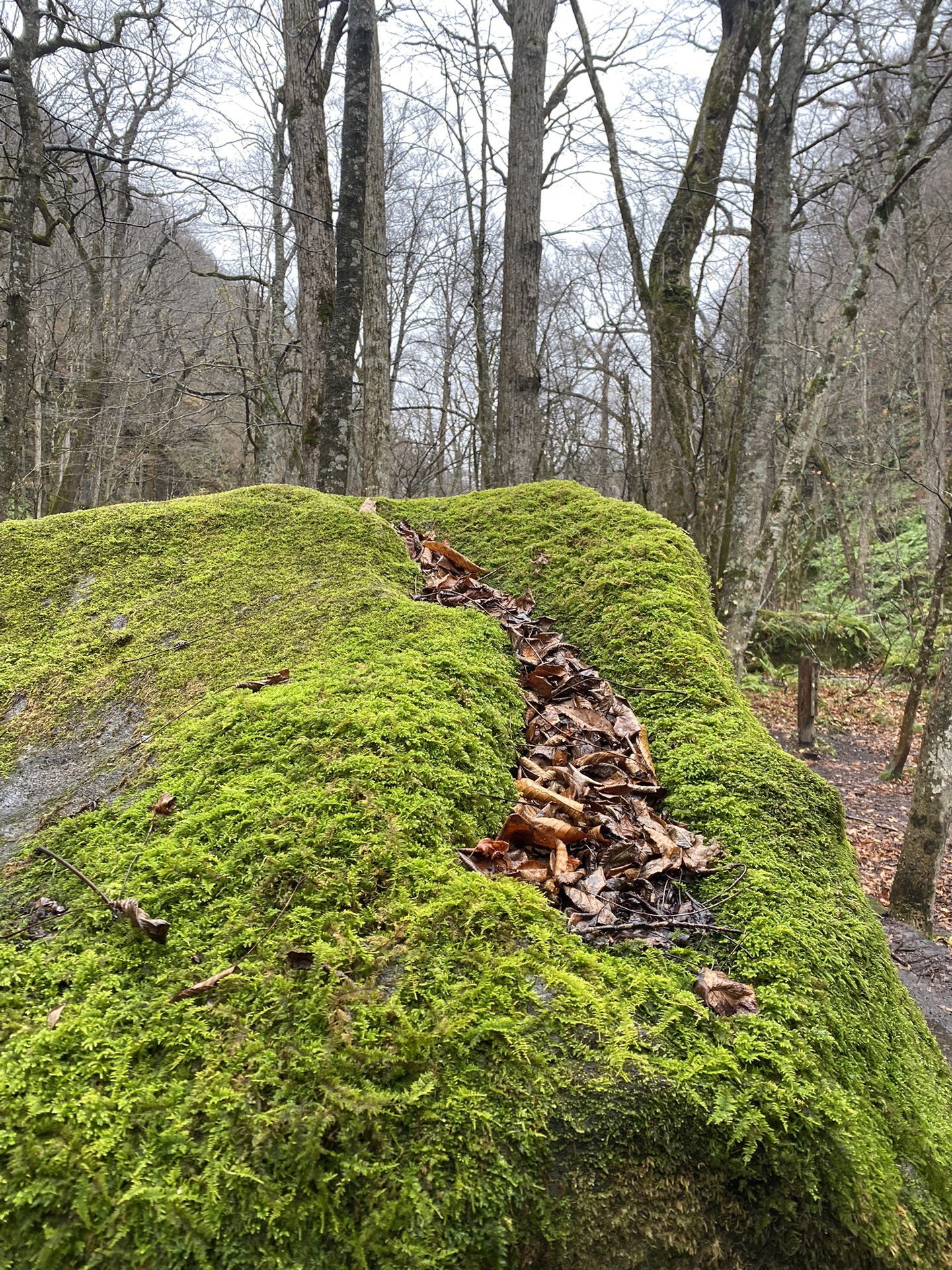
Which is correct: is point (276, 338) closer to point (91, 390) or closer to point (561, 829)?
point (91, 390)

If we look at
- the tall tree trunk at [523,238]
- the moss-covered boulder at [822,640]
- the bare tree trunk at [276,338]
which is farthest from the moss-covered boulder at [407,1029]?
the moss-covered boulder at [822,640]

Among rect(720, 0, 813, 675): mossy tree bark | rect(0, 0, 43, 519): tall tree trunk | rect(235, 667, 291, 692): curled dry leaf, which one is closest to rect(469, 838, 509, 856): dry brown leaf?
rect(235, 667, 291, 692): curled dry leaf

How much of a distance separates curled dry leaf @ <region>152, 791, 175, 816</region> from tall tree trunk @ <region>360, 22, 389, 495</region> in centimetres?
771

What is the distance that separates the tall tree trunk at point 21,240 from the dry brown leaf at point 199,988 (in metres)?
8.03

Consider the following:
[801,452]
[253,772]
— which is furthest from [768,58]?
[253,772]

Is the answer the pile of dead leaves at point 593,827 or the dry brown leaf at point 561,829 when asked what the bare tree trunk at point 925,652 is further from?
the dry brown leaf at point 561,829

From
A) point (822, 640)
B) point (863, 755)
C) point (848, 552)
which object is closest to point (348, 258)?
point (863, 755)

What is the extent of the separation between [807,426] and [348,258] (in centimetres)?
575

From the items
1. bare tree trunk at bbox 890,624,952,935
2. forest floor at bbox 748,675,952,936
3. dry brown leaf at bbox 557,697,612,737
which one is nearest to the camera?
dry brown leaf at bbox 557,697,612,737

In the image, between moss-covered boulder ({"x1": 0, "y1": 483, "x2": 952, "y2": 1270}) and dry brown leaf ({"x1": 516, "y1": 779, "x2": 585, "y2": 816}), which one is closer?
moss-covered boulder ({"x1": 0, "y1": 483, "x2": 952, "y2": 1270})

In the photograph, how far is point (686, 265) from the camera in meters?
9.14

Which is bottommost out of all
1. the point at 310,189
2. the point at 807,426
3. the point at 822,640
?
the point at 822,640

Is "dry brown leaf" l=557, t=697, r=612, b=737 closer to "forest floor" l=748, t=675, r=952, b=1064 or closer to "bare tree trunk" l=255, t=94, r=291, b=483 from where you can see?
"forest floor" l=748, t=675, r=952, b=1064

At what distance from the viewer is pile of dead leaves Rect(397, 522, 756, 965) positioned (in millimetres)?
1786
